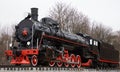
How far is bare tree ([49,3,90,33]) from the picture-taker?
46.3 meters

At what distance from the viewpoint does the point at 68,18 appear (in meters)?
47.2

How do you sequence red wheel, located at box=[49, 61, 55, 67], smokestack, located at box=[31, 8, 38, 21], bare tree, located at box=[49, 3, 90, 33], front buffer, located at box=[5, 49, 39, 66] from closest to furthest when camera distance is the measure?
front buffer, located at box=[5, 49, 39, 66] < red wheel, located at box=[49, 61, 55, 67] < smokestack, located at box=[31, 8, 38, 21] < bare tree, located at box=[49, 3, 90, 33]

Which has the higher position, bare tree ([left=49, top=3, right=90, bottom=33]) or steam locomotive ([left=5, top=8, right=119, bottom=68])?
bare tree ([left=49, top=3, right=90, bottom=33])

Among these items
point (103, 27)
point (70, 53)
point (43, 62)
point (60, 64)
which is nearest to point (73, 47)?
point (70, 53)

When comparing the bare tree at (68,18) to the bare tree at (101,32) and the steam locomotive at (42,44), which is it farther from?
the steam locomotive at (42,44)

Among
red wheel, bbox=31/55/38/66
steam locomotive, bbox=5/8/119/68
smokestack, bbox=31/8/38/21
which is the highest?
smokestack, bbox=31/8/38/21

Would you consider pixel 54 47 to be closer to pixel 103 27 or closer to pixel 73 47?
pixel 73 47

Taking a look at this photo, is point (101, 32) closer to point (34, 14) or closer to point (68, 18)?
point (68, 18)

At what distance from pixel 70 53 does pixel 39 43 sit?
5.65m

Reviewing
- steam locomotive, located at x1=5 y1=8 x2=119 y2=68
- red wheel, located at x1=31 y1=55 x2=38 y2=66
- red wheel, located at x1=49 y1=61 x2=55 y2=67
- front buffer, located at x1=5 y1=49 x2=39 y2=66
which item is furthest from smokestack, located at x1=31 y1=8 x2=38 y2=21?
red wheel, located at x1=49 y1=61 x2=55 y2=67

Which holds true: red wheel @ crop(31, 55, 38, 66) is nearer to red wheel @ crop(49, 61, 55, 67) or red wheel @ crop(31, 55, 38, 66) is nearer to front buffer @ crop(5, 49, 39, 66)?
front buffer @ crop(5, 49, 39, 66)

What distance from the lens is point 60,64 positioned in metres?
20.5

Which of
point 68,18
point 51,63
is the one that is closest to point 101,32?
point 68,18

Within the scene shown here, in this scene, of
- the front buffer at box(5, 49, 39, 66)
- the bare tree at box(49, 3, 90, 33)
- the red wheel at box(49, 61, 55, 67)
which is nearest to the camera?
the front buffer at box(5, 49, 39, 66)
